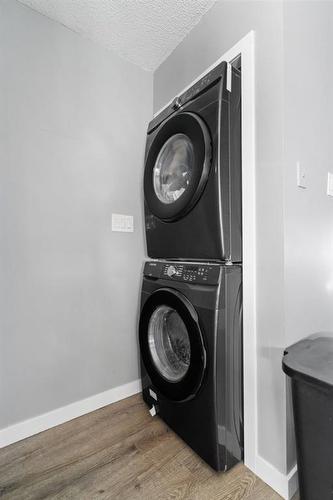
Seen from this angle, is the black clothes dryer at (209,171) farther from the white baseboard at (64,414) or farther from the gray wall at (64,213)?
the white baseboard at (64,414)

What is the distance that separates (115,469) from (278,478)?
73 centimetres

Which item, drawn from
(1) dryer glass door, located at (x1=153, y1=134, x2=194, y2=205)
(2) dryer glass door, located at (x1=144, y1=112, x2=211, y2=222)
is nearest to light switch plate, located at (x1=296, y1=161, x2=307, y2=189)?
(2) dryer glass door, located at (x1=144, y1=112, x2=211, y2=222)

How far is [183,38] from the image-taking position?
1.69 m

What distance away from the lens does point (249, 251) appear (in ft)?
3.82

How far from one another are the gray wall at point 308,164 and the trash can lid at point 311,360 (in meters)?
0.06

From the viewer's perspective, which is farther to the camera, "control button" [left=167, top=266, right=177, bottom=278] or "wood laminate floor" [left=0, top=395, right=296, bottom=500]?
"control button" [left=167, top=266, right=177, bottom=278]

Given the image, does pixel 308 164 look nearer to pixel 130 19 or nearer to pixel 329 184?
pixel 329 184

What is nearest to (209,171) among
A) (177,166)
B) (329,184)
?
(177,166)

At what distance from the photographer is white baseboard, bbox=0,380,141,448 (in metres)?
1.39

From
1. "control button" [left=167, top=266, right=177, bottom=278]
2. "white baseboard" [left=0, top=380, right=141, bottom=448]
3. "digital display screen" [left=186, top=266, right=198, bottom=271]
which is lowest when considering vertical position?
"white baseboard" [left=0, top=380, right=141, bottom=448]

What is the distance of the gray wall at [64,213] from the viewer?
4.62 feet

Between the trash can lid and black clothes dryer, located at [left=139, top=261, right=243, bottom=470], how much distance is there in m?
0.27

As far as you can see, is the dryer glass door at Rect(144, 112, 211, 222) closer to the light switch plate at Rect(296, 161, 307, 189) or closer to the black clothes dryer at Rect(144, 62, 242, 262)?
the black clothes dryer at Rect(144, 62, 242, 262)

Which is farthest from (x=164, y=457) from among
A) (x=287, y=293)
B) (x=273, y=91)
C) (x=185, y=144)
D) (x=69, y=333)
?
(x=273, y=91)
